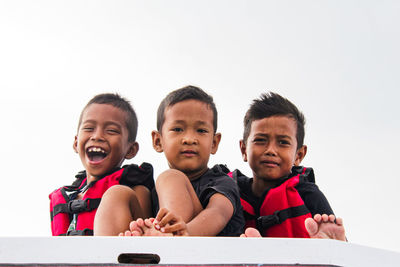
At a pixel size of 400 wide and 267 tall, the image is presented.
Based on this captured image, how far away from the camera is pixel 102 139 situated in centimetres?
311

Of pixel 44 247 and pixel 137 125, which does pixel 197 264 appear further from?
pixel 137 125

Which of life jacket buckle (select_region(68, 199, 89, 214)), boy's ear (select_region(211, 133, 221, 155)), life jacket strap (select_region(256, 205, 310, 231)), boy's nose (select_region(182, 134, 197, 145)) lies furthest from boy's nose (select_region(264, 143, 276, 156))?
life jacket buckle (select_region(68, 199, 89, 214))

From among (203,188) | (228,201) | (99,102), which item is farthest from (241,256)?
(99,102)

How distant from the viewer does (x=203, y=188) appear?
266 centimetres

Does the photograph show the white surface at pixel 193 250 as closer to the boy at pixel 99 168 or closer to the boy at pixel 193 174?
the boy at pixel 193 174

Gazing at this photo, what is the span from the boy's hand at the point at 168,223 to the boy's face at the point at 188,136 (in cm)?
101

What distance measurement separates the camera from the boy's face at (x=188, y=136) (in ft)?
9.37

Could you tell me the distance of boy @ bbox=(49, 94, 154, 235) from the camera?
2848 millimetres

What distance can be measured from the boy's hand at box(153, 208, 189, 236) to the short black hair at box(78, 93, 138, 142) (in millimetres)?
1540

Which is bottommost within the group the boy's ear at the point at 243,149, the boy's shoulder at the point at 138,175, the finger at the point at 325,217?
the finger at the point at 325,217

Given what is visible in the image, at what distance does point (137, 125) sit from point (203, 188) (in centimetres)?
98

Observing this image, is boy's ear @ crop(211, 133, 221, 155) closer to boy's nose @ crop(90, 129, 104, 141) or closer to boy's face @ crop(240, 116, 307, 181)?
boy's face @ crop(240, 116, 307, 181)

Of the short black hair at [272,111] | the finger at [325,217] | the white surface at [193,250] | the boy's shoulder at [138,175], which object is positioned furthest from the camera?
the short black hair at [272,111]

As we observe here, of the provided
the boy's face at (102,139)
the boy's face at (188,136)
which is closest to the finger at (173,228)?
the boy's face at (188,136)
